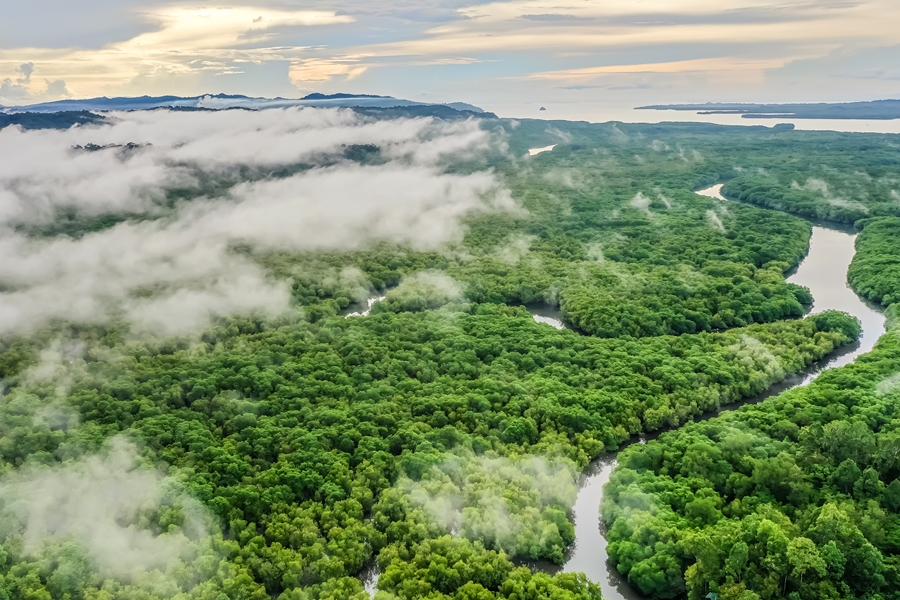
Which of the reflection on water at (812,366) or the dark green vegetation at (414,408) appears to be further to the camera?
the reflection on water at (812,366)

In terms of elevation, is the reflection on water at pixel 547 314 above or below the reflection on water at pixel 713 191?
below

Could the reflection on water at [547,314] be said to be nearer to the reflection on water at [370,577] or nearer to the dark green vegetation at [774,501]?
the dark green vegetation at [774,501]

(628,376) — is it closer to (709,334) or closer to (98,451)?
(709,334)

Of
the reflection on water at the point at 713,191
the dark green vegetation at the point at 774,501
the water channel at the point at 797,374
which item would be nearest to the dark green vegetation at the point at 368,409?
the water channel at the point at 797,374

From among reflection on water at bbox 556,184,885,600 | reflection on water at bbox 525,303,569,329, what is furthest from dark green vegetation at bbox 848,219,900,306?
reflection on water at bbox 525,303,569,329

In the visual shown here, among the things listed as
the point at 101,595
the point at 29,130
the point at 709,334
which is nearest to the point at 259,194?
the point at 29,130

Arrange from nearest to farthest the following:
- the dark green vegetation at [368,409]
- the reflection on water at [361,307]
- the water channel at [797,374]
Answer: the water channel at [797,374] → the dark green vegetation at [368,409] → the reflection on water at [361,307]

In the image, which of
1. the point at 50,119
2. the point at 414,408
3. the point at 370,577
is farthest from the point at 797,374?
the point at 50,119
